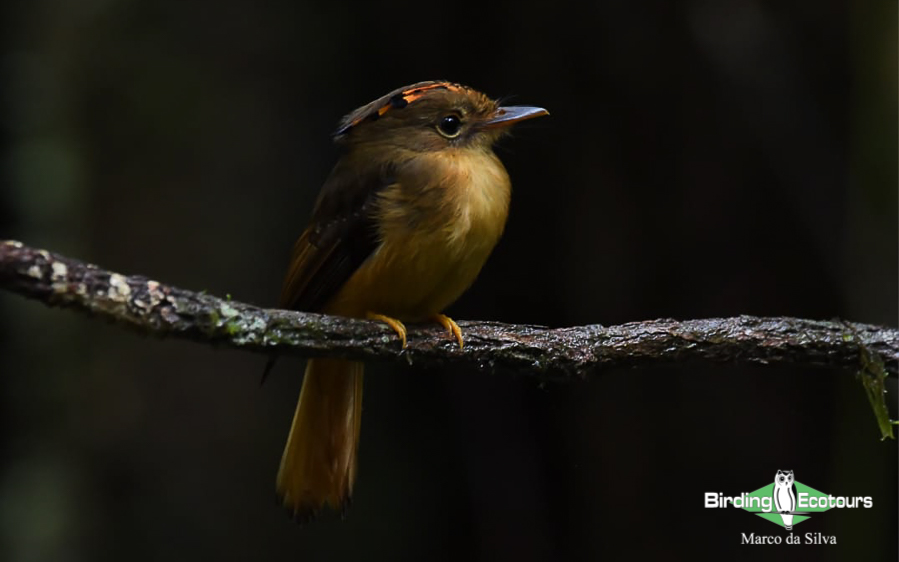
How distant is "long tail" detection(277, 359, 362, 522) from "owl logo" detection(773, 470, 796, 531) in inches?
60.5

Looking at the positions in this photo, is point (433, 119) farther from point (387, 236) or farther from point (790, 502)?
point (790, 502)

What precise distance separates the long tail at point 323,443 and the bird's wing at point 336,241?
301mm

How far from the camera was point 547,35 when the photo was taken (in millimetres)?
4285

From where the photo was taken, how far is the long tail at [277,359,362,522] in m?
3.33

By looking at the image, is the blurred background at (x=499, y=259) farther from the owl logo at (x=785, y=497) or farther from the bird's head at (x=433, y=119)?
the bird's head at (x=433, y=119)

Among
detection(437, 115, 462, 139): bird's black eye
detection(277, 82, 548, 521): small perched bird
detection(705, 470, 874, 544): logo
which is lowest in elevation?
detection(705, 470, 874, 544): logo

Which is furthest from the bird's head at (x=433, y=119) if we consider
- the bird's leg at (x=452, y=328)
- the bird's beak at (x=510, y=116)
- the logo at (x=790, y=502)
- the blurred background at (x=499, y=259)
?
the logo at (x=790, y=502)

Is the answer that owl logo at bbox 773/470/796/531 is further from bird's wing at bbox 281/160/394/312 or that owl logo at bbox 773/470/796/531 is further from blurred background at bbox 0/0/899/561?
bird's wing at bbox 281/160/394/312

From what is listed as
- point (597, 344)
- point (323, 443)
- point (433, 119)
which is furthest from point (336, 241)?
point (597, 344)

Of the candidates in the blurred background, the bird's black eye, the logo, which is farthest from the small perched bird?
the logo

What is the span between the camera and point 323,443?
3395 mm

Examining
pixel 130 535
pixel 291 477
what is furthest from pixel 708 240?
pixel 130 535

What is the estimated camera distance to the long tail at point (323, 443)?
3334 mm

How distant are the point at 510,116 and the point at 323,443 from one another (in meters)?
1.28
